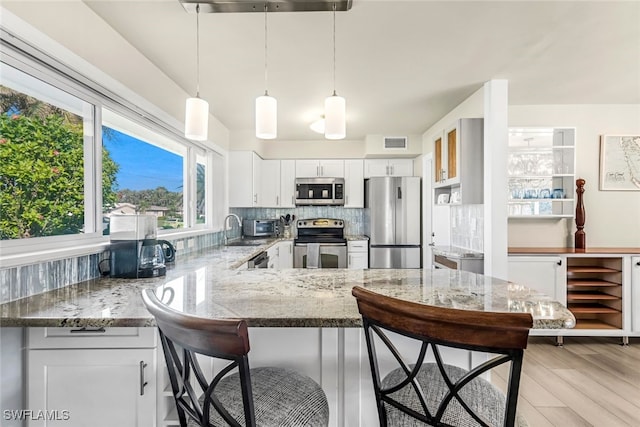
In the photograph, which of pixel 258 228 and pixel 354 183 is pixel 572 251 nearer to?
pixel 354 183

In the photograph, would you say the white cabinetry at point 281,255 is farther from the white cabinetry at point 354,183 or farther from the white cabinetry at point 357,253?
the white cabinetry at point 354,183

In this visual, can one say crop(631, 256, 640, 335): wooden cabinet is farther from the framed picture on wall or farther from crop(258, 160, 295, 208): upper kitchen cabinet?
crop(258, 160, 295, 208): upper kitchen cabinet

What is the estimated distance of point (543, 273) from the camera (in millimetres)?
2891

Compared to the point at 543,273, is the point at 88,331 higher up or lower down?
higher up

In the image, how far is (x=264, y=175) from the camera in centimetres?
500

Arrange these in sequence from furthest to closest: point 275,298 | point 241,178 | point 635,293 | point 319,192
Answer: point 319,192 → point 241,178 → point 635,293 → point 275,298

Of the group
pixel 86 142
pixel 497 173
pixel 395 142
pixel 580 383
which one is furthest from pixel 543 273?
pixel 86 142

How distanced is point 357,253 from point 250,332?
355 cm

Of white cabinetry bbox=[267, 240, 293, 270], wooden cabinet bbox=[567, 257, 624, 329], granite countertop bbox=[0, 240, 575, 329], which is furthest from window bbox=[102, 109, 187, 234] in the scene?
wooden cabinet bbox=[567, 257, 624, 329]

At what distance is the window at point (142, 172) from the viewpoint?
83.0 inches

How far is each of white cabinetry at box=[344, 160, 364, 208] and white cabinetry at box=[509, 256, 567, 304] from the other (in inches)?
96.8

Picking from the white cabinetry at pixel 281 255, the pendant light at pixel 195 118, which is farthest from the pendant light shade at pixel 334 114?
the white cabinetry at pixel 281 255

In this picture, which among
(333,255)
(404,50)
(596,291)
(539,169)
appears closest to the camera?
(404,50)

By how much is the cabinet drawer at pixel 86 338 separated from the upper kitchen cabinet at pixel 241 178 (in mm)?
3339
